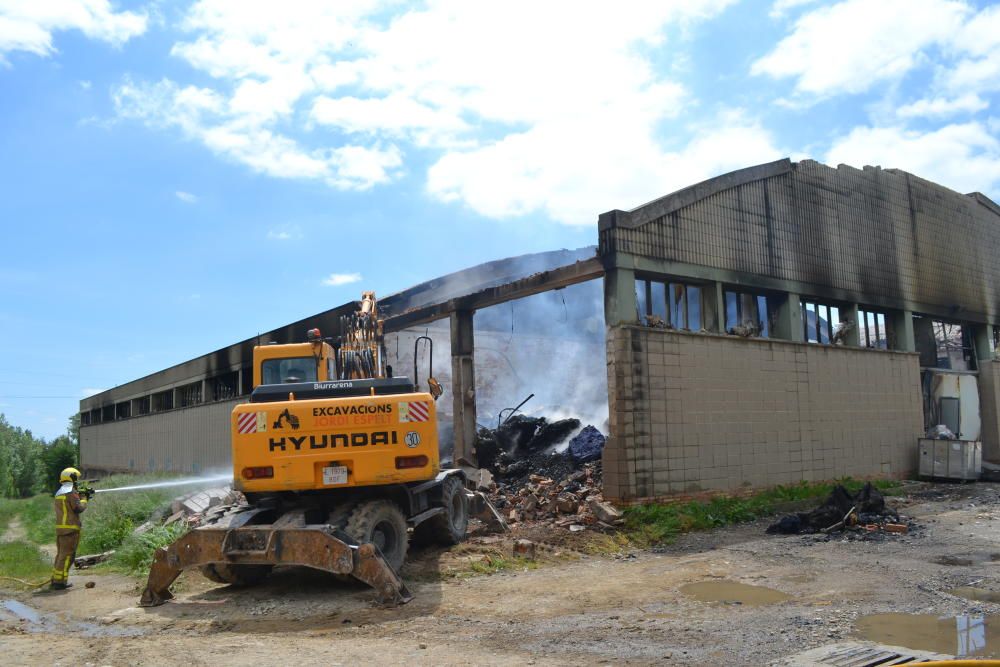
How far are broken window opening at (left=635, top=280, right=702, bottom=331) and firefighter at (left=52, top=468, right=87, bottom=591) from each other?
9.07 m

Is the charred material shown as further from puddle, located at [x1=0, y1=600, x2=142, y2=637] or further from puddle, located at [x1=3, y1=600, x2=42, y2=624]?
puddle, located at [x1=3, y1=600, x2=42, y2=624]

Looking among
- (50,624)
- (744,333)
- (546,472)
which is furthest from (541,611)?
(546,472)

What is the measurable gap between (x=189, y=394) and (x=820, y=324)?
23576mm

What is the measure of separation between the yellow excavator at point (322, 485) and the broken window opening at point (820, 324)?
10.9m

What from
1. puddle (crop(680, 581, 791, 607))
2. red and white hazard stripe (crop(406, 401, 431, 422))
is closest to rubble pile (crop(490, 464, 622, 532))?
puddle (crop(680, 581, 791, 607))

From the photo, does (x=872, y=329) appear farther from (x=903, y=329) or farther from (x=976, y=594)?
(x=976, y=594)

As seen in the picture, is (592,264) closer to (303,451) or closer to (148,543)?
(303,451)

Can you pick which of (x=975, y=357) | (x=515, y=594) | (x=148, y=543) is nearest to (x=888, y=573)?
(x=515, y=594)

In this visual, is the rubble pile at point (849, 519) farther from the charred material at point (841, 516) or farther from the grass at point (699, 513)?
the grass at point (699, 513)

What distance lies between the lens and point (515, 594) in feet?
26.1

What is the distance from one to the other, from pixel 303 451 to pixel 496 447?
9977 mm

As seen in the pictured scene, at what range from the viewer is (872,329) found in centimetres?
1912

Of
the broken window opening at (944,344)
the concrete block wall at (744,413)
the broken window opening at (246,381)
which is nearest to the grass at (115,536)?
the broken window opening at (246,381)

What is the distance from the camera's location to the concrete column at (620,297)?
1316 cm
